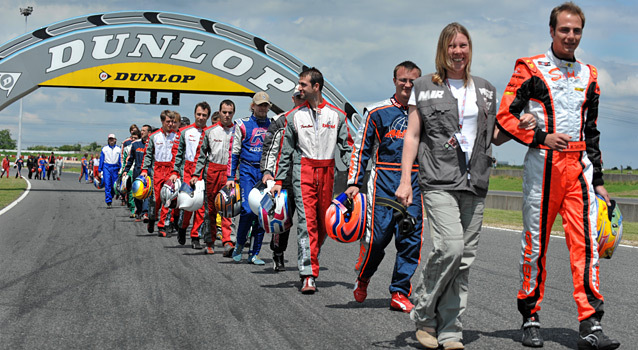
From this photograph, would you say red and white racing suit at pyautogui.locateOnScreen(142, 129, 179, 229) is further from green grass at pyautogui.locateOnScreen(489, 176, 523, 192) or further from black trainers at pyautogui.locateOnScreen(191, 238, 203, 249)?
→ green grass at pyautogui.locateOnScreen(489, 176, 523, 192)

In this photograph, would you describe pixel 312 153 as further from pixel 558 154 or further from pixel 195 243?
pixel 195 243

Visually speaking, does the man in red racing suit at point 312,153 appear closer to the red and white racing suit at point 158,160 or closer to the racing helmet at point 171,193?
the racing helmet at point 171,193

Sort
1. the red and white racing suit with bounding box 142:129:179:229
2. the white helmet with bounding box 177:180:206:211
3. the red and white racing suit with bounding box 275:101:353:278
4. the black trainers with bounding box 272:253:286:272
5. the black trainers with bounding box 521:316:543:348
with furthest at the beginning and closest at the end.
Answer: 1. the red and white racing suit with bounding box 142:129:179:229
2. the white helmet with bounding box 177:180:206:211
3. the black trainers with bounding box 272:253:286:272
4. the red and white racing suit with bounding box 275:101:353:278
5. the black trainers with bounding box 521:316:543:348

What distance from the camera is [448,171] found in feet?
15.1

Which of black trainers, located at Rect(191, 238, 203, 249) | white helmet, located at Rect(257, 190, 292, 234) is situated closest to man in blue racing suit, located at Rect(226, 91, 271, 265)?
black trainers, located at Rect(191, 238, 203, 249)

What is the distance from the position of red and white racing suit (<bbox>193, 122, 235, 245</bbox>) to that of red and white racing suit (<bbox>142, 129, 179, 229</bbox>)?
2.61 metres

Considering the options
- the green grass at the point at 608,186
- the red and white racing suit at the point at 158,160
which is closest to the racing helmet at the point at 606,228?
the red and white racing suit at the point at 158,160

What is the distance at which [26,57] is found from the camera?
26828 millimetres

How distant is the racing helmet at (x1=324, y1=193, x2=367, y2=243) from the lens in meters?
6.06

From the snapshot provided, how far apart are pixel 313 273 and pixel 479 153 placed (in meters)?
2.62

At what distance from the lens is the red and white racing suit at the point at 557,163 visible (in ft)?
15.6

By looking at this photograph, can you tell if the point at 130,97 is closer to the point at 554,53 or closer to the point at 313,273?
the point at 313,273

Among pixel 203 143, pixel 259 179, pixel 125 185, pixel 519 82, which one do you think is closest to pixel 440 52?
pixel 519 82

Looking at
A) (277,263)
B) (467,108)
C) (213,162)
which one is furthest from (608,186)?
(467,108)
